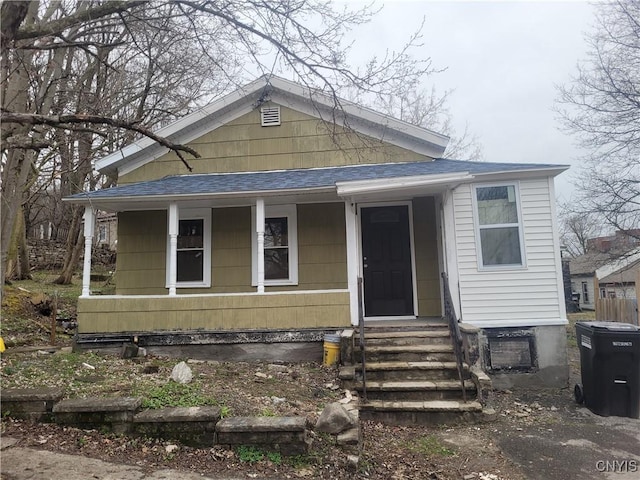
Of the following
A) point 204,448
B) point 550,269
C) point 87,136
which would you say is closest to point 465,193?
point 550,269

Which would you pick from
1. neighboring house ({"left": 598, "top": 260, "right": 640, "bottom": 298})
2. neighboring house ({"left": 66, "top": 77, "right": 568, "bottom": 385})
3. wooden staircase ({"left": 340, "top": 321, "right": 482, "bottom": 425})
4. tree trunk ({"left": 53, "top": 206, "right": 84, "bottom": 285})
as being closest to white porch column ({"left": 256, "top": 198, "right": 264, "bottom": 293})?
neighboring house ({"left": 66, "top": 77, "right": 568, "bottom": 385})

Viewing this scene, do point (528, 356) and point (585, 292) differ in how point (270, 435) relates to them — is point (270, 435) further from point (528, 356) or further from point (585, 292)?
point (585, 292)

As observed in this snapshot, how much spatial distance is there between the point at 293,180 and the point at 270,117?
6.48ft

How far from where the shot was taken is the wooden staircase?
17.9 feet

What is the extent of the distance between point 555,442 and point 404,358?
2.18 meters

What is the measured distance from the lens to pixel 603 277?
35.1 m

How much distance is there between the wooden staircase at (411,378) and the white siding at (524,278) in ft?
2.78

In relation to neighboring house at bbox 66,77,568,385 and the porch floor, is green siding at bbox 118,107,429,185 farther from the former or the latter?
the porch floor

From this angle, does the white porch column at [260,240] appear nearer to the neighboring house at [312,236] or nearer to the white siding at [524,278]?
the neighboring house at [312,236]

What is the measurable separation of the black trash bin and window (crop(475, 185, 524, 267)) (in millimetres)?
1957

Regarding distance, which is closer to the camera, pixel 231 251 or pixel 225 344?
pixel 225 344

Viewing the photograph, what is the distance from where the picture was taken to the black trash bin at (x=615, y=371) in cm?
588

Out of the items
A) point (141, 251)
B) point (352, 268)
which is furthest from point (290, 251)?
point (141, 251)

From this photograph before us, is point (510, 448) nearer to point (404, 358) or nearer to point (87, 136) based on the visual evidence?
point (404, 358)
